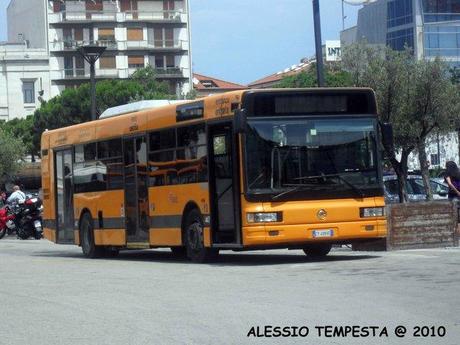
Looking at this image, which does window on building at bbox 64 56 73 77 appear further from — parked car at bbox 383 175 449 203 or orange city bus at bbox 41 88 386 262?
orange city bus at bbox 41 88 386 262

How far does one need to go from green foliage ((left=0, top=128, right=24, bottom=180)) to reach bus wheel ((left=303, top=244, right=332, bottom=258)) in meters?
56.6

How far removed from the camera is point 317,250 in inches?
798

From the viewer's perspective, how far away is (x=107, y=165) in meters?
23.4

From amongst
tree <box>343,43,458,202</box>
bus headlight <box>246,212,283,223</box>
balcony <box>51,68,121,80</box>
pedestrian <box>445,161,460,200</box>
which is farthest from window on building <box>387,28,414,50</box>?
bus headlight <box>246,212,283,223</box>

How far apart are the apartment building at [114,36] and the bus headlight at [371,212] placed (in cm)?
8366

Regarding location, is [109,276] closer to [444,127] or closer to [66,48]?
[444,127]

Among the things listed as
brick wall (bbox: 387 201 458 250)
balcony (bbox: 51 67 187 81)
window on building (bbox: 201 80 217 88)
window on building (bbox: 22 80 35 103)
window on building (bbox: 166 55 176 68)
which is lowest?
brick wall (bbox: 387 201 458 250)

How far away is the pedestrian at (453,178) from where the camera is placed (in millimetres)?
24855

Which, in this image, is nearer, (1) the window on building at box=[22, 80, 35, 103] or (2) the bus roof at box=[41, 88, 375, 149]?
(2) the bus roof at box=[41, 88, 375, 149]

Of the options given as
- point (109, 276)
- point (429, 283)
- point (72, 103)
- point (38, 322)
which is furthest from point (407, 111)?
point (72, 103)

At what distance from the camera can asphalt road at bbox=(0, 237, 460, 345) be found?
1079cm

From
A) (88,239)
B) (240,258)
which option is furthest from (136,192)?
(88,239)

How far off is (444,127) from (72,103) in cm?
5199

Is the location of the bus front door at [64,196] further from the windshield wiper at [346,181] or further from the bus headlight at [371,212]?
the bus headlight at [371,212]
